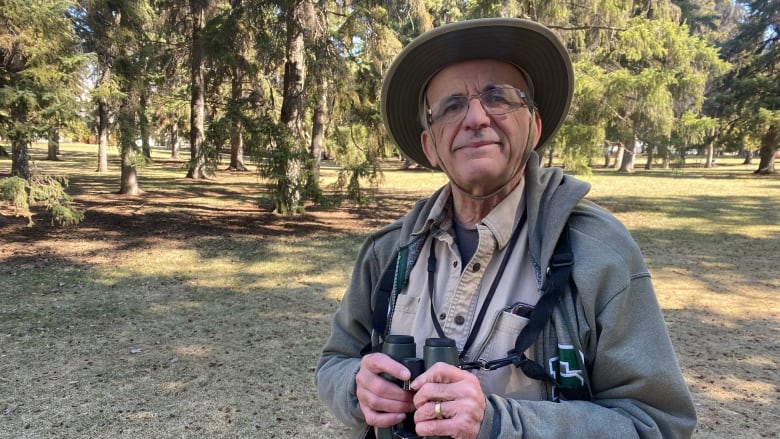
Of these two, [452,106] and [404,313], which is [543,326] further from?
[452,106]

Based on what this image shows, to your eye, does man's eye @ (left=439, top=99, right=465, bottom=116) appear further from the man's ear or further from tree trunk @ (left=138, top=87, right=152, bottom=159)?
tree trunk @ (left=138, top=87, right=152, bottom=159)

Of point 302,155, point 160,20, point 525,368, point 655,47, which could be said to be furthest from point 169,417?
point 160,20

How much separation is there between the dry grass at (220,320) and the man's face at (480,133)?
266 centimetres

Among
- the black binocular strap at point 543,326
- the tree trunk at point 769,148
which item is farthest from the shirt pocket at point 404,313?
the tree trunk at point 769,148

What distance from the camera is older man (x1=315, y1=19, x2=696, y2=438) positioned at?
114cm

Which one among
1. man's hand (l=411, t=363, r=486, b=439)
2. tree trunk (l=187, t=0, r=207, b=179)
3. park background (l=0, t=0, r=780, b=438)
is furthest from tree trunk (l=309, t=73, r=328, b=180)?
man's hand (l=411, t=363, r=486, b=439)

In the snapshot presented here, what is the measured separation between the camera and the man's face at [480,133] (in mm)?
1415

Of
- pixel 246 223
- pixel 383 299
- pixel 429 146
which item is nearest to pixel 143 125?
pixel 246 223

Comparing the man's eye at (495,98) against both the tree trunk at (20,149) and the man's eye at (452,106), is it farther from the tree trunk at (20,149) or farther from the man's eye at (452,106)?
the tree trunk at (20,149)

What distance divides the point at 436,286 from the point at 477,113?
48cm

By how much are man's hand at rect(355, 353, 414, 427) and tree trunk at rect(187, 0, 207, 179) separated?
951cm

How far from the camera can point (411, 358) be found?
46.0 inches

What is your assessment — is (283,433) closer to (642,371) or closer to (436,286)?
(436,286)

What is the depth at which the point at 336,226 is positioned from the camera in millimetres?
12023
